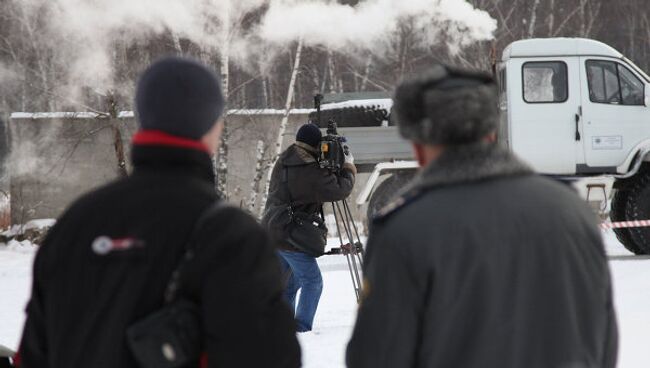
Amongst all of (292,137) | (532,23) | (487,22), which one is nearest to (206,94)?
(487,22)

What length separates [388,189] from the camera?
1187 cm

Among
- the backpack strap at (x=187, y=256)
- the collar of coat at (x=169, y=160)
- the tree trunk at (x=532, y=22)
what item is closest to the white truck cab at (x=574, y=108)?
the collar of coat at (x=169, y=160)

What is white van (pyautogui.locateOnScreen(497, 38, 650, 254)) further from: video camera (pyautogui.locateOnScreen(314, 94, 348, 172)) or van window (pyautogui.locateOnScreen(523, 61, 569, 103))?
video camera (pyautogui.locateOnScreen(314, 94, 348, 172))

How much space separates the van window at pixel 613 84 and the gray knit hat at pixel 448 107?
9673 millimetres

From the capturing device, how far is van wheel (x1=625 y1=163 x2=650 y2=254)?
11.3 m

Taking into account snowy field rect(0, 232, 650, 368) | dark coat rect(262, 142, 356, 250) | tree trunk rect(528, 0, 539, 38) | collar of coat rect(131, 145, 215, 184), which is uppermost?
tree trunk rect(528, 0, 539, 38)

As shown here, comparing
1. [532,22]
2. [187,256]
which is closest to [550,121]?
[187,256]

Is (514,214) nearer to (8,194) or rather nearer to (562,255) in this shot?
(562,255)

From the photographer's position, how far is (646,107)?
1142 cm

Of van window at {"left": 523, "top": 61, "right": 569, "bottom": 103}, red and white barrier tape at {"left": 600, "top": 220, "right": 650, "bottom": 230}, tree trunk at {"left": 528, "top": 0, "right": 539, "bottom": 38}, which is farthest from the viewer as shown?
tree trunk at {"left": 528, "top": 0, "right": 539, "bottom": 38}

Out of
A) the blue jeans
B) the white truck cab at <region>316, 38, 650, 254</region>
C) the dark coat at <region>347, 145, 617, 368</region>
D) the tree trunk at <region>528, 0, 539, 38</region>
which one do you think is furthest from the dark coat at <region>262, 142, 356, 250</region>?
the tree trunk at <region>528, 0, 539, 38</region>

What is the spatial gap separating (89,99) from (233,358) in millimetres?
18068

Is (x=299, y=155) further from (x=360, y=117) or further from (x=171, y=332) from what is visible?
(x=360, y=117)

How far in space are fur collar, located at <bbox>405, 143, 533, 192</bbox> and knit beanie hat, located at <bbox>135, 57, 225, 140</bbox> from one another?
0.53 metres
